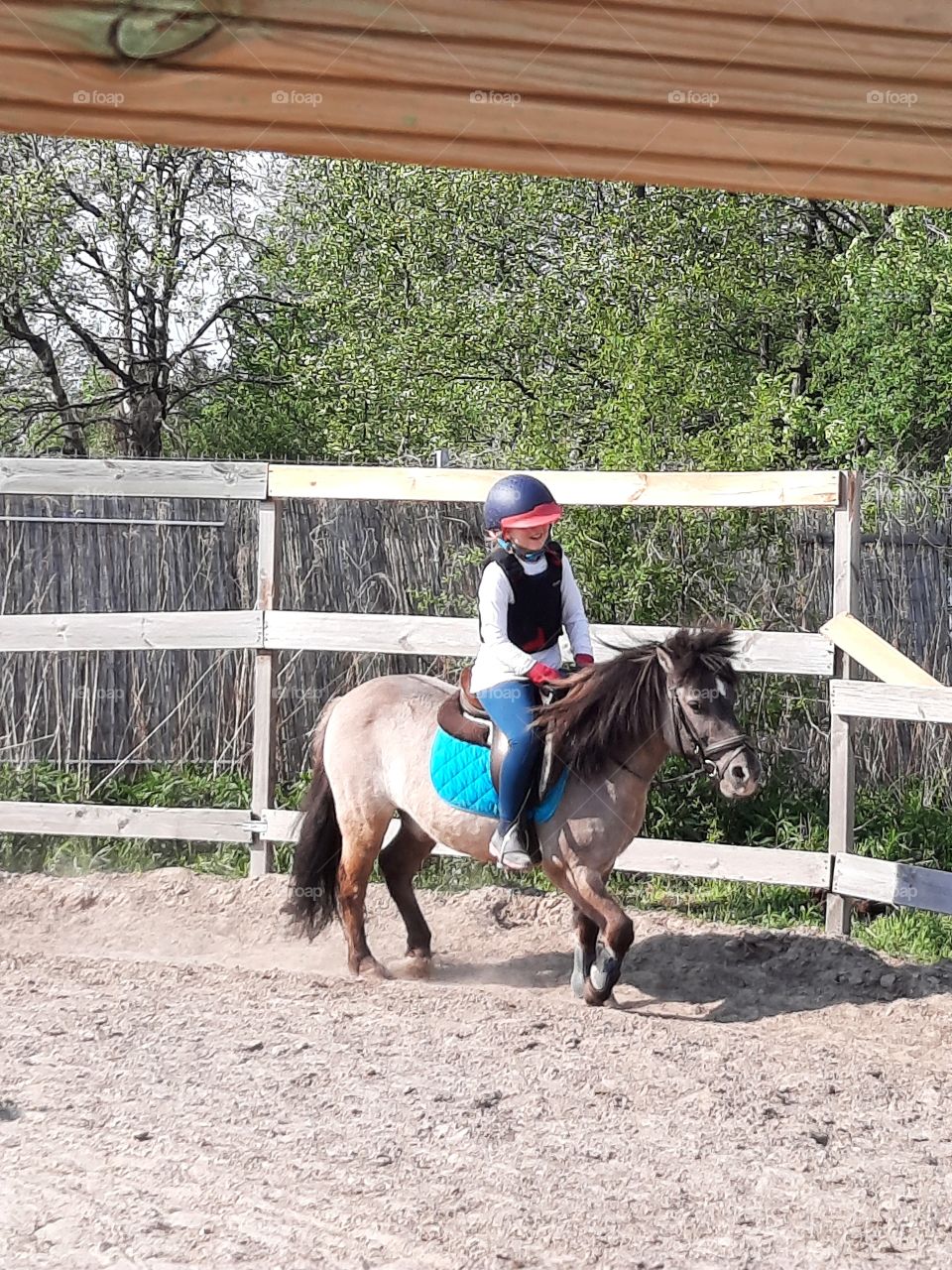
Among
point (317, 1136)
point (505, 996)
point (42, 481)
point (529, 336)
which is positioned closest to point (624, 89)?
point (317, 1136)

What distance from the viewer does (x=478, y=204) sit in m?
13.9

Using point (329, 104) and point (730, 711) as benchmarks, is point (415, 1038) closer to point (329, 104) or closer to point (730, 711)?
point (730, 711)

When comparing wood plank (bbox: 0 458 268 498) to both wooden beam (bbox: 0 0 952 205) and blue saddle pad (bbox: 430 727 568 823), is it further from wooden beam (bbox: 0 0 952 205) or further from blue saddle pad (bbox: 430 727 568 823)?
wooden beam (bbox: 0 0 952 205)

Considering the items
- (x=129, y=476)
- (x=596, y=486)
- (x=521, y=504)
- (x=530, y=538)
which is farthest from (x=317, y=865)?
(x=129, y=476)

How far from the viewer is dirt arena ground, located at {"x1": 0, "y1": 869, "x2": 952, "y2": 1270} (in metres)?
3.20

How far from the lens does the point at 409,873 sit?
6363 millimetres

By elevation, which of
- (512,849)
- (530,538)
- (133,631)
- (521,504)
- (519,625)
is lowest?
(512,849)

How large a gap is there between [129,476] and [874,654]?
4019 mm

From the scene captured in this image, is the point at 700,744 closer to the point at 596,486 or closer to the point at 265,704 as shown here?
the point at 596,486

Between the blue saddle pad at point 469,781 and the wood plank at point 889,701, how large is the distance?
4.86ft

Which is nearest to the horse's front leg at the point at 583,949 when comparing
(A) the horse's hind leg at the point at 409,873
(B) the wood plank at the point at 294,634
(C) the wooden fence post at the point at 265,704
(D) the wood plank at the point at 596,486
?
(A) the horse's hind leg at the point at 409,873

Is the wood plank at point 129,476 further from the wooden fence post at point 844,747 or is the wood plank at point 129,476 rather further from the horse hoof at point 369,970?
the wooden fence post at point 844,747

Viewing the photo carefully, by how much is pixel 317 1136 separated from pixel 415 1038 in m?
1.06

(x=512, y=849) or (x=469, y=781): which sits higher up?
(x=469, y=781)
